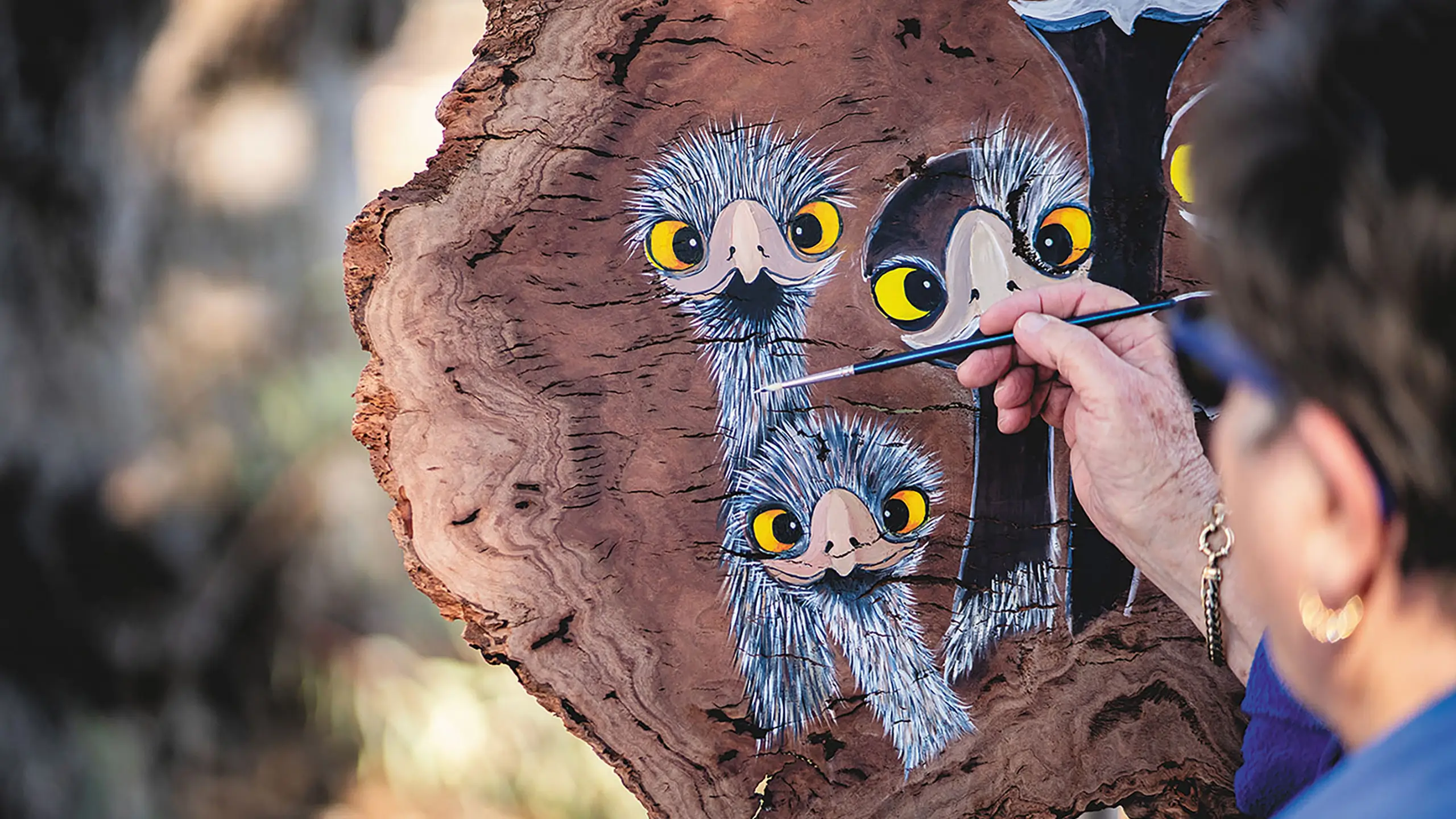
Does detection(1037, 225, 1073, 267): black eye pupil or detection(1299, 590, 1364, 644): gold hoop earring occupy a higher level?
detection(1037, 225, 1073, 267): black eye pupil

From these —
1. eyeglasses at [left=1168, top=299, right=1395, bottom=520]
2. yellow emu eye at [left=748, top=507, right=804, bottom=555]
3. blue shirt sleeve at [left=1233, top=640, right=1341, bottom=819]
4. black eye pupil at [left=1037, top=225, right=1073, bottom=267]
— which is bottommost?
blue shirt sleeve at [left=1233, top=640, right=1341, bottom=819]

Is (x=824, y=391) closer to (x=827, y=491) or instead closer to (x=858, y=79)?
(x=827, y=491)

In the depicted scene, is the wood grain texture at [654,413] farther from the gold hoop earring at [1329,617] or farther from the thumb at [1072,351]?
the gold hoop earring at [1329,617]

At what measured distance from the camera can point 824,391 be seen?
932mm

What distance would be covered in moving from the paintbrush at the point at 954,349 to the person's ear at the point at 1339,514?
41 cm

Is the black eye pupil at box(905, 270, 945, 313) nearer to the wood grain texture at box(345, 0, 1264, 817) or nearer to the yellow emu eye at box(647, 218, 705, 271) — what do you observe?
the wood grain texture at box(345, 0, 1264, 817)

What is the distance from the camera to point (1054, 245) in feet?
3.14

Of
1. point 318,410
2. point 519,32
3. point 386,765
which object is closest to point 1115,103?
point 519,32

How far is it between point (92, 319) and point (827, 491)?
1.14 meters

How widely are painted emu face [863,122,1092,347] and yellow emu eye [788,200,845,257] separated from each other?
0.12 feet

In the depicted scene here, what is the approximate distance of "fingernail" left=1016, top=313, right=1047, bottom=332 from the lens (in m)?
0.85

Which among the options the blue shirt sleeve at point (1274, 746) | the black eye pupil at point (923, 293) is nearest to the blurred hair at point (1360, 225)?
the blue shirt sleeve at point (1274, 746)

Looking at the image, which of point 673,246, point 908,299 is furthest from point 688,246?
point 908,299

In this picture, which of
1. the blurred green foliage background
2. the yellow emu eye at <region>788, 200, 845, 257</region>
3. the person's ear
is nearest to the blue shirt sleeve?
the person's ear
